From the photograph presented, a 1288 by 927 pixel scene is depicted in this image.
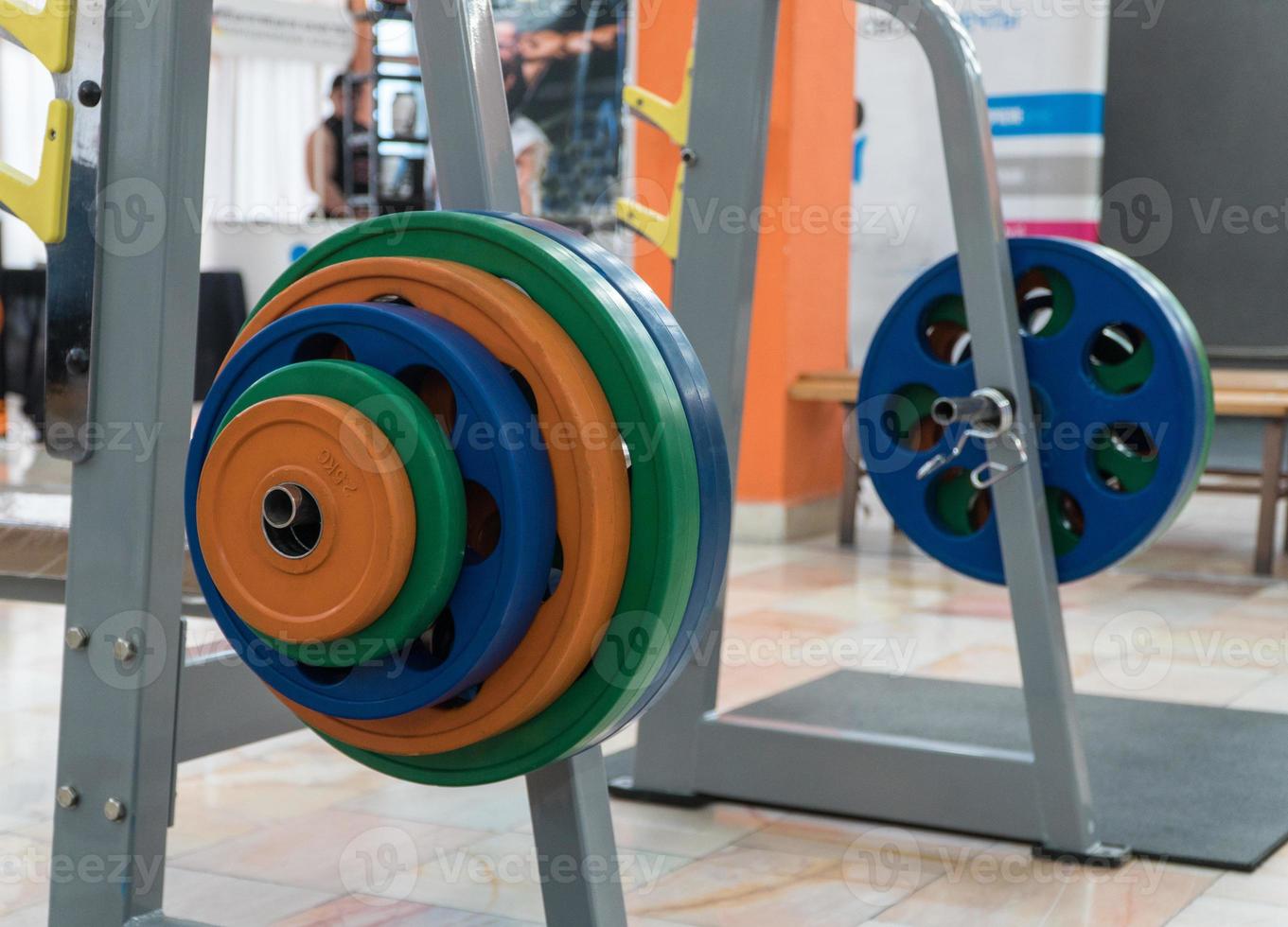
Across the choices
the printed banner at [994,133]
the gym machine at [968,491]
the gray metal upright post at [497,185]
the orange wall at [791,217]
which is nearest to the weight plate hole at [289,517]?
the gray metal upright post at [497,185]

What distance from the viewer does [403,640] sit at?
51.4 inches

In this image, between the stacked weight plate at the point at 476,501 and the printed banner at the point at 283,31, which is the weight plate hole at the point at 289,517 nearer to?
the stacked weight plate at the point at 476,501

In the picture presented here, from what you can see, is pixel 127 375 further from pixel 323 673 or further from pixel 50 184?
pixel 323 673

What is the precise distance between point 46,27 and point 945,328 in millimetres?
1640

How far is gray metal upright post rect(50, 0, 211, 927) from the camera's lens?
5.06 ft

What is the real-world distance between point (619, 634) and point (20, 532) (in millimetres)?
1219

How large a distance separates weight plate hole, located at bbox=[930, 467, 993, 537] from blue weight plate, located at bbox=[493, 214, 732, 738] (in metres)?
1.31

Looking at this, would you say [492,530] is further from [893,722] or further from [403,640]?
[893,722]

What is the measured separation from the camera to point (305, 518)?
134 cm

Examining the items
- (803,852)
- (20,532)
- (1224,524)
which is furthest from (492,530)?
(1224,524)

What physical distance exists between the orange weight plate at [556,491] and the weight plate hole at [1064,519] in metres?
1.41

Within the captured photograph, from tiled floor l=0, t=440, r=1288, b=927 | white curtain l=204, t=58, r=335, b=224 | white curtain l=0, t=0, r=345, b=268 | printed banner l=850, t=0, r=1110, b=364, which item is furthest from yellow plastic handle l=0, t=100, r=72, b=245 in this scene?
white curtain l=204, t=58, r=335, b=224

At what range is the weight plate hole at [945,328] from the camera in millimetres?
2648

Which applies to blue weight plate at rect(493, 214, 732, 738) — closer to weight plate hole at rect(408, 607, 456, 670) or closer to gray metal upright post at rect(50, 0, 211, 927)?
weight plate hole at rect(408, 607, 456, 670)
